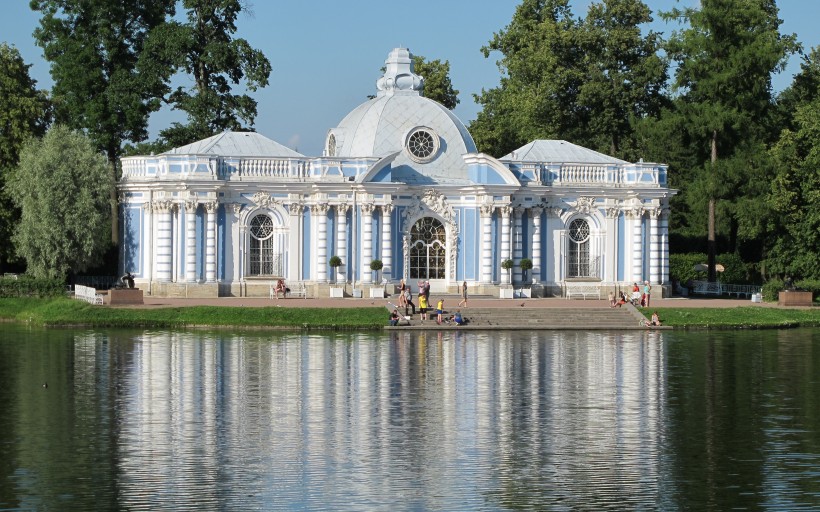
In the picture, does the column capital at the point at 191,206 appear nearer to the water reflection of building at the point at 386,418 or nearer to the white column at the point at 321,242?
the white column at the point at 321,242

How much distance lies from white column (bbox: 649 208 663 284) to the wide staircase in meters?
8.36

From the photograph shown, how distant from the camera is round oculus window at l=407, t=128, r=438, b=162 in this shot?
204ft

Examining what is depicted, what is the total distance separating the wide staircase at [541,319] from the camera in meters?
51.9

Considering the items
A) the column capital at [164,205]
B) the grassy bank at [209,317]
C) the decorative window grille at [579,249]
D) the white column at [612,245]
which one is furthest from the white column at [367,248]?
the white column at [612,245]

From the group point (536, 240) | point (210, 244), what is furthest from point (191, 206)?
point (536, 240)

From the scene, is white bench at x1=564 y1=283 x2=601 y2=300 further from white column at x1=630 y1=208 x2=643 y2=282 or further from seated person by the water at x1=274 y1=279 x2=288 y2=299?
seated person by the water at x1=274 y1=279 x2=288 y2=299

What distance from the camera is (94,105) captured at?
226 feet

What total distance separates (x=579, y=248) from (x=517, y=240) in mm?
2981

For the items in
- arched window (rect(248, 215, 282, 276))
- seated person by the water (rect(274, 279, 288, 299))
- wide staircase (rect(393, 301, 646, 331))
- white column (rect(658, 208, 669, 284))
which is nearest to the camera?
wide staircase (rect(393, 301, 646, 331))

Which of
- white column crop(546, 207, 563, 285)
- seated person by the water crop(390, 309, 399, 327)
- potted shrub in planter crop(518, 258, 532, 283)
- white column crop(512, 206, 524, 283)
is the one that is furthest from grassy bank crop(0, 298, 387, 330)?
white column crop(546, 207, 563, 285)

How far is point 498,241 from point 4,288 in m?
19.3

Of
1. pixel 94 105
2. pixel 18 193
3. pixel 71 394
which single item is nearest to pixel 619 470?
pixel 71 394

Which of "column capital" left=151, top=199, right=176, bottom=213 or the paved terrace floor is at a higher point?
"column capital" left=151, top=199, right=176, bottom=213

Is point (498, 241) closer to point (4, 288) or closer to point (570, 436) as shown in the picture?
point (4, 288)
